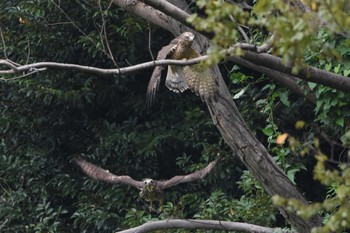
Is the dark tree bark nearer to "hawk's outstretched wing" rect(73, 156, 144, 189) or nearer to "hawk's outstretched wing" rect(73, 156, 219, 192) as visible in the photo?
"hawk's outstretched wing" rect(73, 156, 219, 192)

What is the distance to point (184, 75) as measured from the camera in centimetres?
718

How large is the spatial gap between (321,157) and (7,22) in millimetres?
6396

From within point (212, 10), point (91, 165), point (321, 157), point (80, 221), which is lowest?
point (80, 221)

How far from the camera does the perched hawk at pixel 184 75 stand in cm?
636

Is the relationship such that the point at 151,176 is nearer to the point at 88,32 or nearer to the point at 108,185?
the point at 108,185

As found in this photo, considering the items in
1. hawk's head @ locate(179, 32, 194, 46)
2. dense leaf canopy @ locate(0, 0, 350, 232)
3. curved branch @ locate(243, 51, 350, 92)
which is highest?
curved branch @ locate(243, 51, 350, 92)

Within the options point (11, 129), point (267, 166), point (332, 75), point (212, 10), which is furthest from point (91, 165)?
Result: point (212, 10)

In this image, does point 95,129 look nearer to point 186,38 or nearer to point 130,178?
point 130,178

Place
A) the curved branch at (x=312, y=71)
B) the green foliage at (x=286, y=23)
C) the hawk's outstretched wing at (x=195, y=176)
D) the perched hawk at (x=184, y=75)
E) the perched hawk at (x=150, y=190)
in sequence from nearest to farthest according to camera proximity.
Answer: the green foliage at (x=286, y=23)
the curved branch at (x=312, y=71)
the perched hawk at (x=184, y=75)
the hawk's outstretched wing at (x=195, y=176)
the perched hawk at (x=150, y=190)

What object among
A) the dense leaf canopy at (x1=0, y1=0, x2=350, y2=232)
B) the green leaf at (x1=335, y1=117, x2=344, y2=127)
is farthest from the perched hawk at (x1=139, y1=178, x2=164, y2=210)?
the green leaf at (x1=335, y1=117, x2=344, y2=127)

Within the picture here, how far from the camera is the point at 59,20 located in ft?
30.0

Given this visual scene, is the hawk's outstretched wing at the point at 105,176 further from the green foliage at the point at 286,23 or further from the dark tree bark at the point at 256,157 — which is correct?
the green foliage at the point at 286,23

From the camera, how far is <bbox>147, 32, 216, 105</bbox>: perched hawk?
6.36m

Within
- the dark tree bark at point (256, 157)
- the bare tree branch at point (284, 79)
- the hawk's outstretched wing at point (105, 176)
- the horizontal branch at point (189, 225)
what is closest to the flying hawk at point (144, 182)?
the hawk's outstretched wing at point (105, 176)
